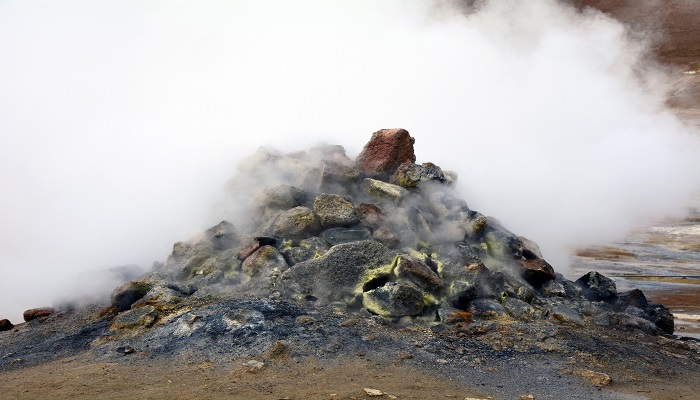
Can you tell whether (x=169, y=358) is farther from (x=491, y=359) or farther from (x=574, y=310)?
(x=574, y=310)

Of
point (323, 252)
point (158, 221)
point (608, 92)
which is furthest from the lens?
point (608, 92)

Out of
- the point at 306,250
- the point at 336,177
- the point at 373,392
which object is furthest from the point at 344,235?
the point at 373,392

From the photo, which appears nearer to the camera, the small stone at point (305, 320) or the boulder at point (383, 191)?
the small stone at point (305, 320)

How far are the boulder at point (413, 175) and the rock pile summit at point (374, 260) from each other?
1 centimetres

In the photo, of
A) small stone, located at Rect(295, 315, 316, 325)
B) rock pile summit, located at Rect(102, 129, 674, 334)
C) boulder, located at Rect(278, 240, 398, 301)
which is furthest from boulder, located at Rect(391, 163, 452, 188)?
small stone, located at Rect(295, 315, 316, 325)

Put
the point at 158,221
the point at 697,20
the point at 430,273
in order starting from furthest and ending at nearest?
the point at 697,20, the point at 158,221, the point at 430,273

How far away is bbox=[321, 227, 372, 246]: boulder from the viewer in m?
6.63

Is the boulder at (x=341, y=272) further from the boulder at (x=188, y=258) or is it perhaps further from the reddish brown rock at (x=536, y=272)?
the reddish brown rock at (x=536, y=272)

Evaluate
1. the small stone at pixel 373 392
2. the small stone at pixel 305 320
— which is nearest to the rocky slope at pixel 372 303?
the small stone at pixel 305 320

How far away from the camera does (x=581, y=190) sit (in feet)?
49.4

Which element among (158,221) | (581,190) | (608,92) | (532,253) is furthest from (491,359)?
(608,92)

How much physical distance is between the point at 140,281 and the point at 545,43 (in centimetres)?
1773

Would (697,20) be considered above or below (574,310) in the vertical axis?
above

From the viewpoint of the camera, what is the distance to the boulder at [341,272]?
5918 millimetres
